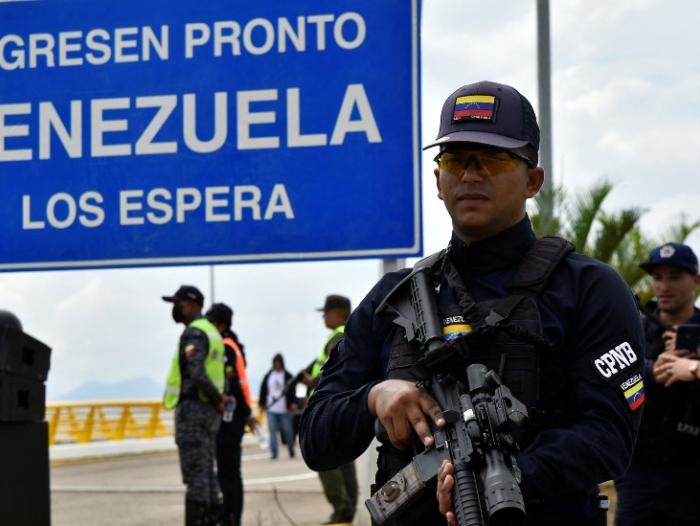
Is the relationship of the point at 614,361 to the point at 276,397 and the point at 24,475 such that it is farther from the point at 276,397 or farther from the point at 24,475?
the point at 276,397

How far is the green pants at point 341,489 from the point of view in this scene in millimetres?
9141

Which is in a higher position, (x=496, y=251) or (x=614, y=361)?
(x=496, y=251)

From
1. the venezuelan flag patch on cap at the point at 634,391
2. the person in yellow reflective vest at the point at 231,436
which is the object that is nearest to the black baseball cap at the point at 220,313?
the person in yellow reflective vest at the point at 231,436

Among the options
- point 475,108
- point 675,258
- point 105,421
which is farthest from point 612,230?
point 105,421

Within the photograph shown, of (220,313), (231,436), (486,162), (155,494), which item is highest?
(486,162)

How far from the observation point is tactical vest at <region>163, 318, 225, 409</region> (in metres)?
8.40

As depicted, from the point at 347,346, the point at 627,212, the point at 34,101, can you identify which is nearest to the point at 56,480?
the point at 627,212

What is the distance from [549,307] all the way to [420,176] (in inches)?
112

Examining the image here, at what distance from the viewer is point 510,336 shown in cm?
240

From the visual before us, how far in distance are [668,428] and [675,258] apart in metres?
0.79

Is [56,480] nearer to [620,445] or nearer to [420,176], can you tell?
[420,176]

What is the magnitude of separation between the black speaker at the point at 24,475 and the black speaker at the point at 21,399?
0.15 feet

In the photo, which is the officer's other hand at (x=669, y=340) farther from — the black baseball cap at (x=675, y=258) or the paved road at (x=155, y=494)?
the paved road at (x=155, y=494)

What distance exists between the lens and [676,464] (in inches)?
195
